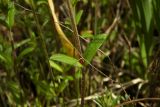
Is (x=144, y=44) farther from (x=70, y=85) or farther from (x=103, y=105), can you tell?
(x=103, y=105)

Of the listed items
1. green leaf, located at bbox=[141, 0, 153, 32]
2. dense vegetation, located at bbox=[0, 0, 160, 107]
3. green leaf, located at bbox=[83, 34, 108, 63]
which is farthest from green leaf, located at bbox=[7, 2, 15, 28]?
green leaf, located at bbox=[141, 0, 153, 32]

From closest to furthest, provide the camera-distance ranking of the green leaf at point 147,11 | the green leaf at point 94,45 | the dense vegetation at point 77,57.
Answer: the green leaf at point 94,45, the dense vegetation at point 77,57, the green leaf at point 147,11

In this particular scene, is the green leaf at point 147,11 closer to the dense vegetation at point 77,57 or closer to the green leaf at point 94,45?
the dense vegetation at point 77,57

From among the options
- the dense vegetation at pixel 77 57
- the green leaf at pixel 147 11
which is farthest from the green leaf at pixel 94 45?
the green leaf at pixel 147 11

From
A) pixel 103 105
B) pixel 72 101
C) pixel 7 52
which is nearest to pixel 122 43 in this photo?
pixel 72 101

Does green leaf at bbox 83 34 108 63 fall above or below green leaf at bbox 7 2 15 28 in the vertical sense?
below

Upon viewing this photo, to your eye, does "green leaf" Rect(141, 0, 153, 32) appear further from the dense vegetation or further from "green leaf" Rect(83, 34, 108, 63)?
"green leaf" Rect(83, 34, 108, 63)

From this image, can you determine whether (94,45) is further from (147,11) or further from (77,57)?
(147,11)

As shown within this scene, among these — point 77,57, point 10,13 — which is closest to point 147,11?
point 77,57
